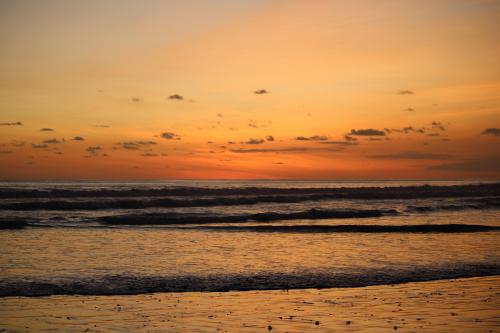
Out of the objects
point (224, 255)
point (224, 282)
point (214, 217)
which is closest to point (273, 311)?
point (224, 282)

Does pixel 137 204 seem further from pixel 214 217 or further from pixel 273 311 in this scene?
pixel 273 311

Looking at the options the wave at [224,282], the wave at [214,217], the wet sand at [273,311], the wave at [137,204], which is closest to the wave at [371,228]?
the wave at [214,217]

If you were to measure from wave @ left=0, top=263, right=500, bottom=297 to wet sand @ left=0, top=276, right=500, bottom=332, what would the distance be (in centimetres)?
68

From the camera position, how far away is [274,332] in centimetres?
1196

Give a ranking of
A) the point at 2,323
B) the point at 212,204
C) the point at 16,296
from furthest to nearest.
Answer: the point at 212,204
the point at 16,296
the point at 2,323

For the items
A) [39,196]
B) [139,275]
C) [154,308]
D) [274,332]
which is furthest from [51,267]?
[39,196]

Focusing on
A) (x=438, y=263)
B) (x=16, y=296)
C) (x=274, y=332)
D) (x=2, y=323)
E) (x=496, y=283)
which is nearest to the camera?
(x=274, y=332)

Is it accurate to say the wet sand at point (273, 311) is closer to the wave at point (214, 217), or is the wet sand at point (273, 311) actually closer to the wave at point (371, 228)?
the wave at point (371, 228)

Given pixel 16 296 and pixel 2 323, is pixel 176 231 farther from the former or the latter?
pixel 2 323

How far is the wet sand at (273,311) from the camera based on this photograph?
1243 cm

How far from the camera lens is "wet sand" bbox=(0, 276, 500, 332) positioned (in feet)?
40.8

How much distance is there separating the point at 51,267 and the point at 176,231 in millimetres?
15857

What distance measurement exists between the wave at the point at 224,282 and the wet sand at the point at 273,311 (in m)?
0.68

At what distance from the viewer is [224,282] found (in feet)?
58.6
